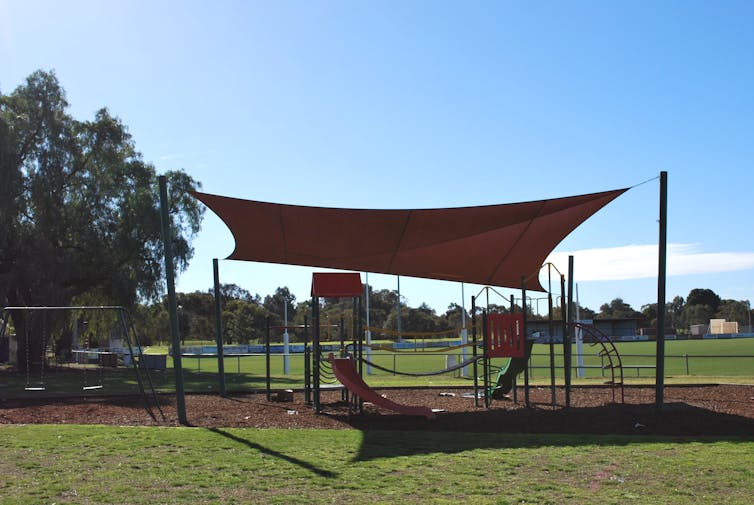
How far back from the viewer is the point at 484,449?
326 inches

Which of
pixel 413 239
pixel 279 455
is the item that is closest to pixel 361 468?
pixel 279 455

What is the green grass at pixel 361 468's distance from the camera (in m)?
6.04

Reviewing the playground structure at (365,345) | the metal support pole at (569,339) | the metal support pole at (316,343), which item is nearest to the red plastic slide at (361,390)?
the playground structure at (365,345)

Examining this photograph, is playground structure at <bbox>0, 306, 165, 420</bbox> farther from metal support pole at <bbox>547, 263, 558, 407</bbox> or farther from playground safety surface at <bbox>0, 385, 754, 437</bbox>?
metal support pole at <bbox>547, 263, 558, 407</bbox>

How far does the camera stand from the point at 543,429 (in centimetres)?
1016

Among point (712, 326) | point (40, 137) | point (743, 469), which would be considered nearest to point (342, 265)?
point (743, 469)

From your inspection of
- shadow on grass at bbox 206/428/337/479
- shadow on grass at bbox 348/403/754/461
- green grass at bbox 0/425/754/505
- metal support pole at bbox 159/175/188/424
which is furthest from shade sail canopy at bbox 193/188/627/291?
green grass at bbox 0/425/754/505

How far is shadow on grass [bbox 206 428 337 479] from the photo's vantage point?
272 inches

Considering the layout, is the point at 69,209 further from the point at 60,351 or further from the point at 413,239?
the point at 413,239

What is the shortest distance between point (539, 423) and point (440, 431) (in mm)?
1664

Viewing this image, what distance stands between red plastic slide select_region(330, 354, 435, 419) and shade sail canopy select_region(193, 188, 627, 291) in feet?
7.93

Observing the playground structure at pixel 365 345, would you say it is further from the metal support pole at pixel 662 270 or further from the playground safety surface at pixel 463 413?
the metal support pole at pixel 662 270

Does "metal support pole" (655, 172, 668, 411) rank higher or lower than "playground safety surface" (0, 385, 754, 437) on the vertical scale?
higher

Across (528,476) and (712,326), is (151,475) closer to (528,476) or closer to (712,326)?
(528,476)
